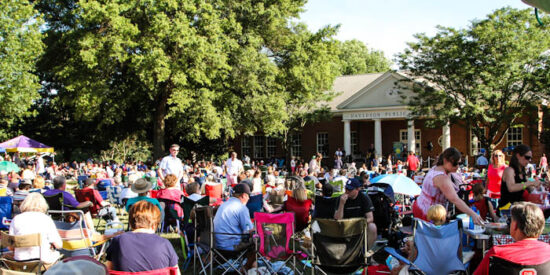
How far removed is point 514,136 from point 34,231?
28.2 metres

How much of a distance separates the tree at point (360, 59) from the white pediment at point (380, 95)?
1028 inches

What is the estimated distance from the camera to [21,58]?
23.4m

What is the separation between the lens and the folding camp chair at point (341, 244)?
4984 mm

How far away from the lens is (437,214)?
189 inches

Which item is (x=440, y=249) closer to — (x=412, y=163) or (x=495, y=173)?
(x=495, y=173)

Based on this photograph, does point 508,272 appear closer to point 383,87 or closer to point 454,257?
point 454,257

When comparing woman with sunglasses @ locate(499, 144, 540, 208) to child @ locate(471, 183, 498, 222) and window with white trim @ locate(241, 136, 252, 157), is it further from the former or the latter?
window with white trim @ locate(241, 136, 252, 157)

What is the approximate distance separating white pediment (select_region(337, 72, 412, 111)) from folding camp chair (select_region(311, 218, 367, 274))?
883 inches

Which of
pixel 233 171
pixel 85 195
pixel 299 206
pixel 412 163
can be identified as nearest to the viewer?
pixel 299 206

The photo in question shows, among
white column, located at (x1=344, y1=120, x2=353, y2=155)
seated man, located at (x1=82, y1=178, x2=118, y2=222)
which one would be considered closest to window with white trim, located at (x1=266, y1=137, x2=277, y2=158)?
white column, located at (x1=344, y1=120, x2=353, y2=155)

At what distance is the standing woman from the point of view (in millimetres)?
7297

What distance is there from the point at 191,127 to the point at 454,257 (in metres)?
20.2

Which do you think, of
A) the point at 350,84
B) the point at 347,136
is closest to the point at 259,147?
the point at 350,84

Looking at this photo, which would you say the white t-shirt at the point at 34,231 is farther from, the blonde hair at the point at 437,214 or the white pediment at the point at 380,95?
the white pediment at the point at 380,95
